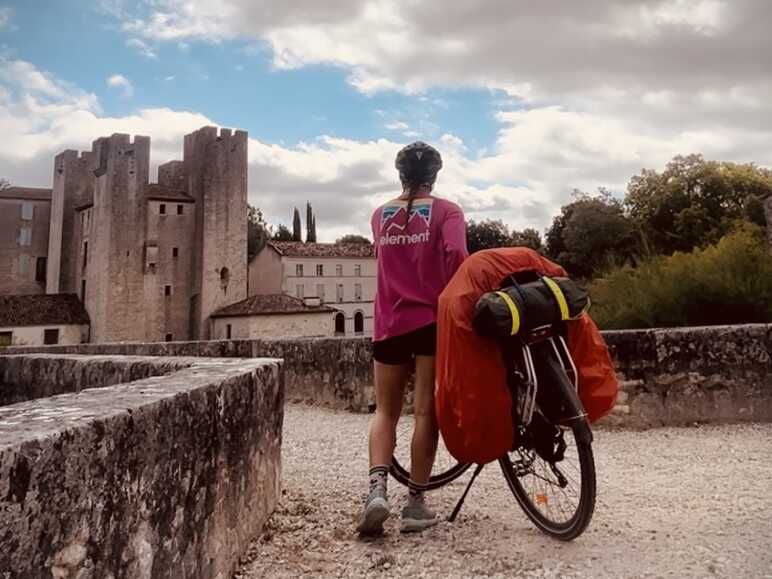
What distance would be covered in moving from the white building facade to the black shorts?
162ft

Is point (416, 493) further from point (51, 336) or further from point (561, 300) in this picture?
point (51, 336)

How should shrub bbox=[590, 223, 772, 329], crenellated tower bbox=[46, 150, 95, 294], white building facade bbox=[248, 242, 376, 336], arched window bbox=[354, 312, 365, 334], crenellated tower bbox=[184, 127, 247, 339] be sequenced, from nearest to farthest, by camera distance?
1. shrub bbox=[590, 223, 772, 329]
2. crenellated tower bbox=[184, 127, 247, 339]
3. crenellated tower bbox=[46, 150, 95, 294]
4. white building facade bbox=[248, 242, 376, 336]
5. arched window bbox=[354, 312, 365, 334]

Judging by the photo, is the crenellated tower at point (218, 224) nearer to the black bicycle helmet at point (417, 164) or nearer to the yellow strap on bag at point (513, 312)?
the black bicycle helmet at point (417, 164)

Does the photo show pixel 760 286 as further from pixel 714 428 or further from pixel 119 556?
pixel 119 556

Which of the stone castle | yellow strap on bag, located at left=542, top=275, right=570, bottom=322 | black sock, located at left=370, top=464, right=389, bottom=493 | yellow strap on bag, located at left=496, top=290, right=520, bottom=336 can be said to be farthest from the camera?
the stone castle

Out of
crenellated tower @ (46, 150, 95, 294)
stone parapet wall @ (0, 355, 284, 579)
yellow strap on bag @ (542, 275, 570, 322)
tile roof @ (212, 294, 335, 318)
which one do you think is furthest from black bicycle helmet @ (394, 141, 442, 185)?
crenellated tower @ (46, 150, 95, 294)

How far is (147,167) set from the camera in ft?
136

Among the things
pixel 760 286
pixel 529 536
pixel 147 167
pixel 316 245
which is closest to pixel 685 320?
pixel 760 286

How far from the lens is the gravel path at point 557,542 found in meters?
2.40

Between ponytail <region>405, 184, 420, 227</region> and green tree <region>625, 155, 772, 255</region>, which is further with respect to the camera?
green tree <region>625, 155, 772, 255</region>

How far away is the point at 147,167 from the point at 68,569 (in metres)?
44.0

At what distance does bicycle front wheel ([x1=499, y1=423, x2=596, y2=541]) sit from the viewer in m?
2.53

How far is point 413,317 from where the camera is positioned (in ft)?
9.65

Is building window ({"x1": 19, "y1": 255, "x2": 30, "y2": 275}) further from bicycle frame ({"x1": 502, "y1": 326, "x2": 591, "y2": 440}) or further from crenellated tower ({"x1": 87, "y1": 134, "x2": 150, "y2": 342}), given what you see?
bicycle frame ({"x1": 502, "y1": 326, "x2": 591, "y2": 440})
